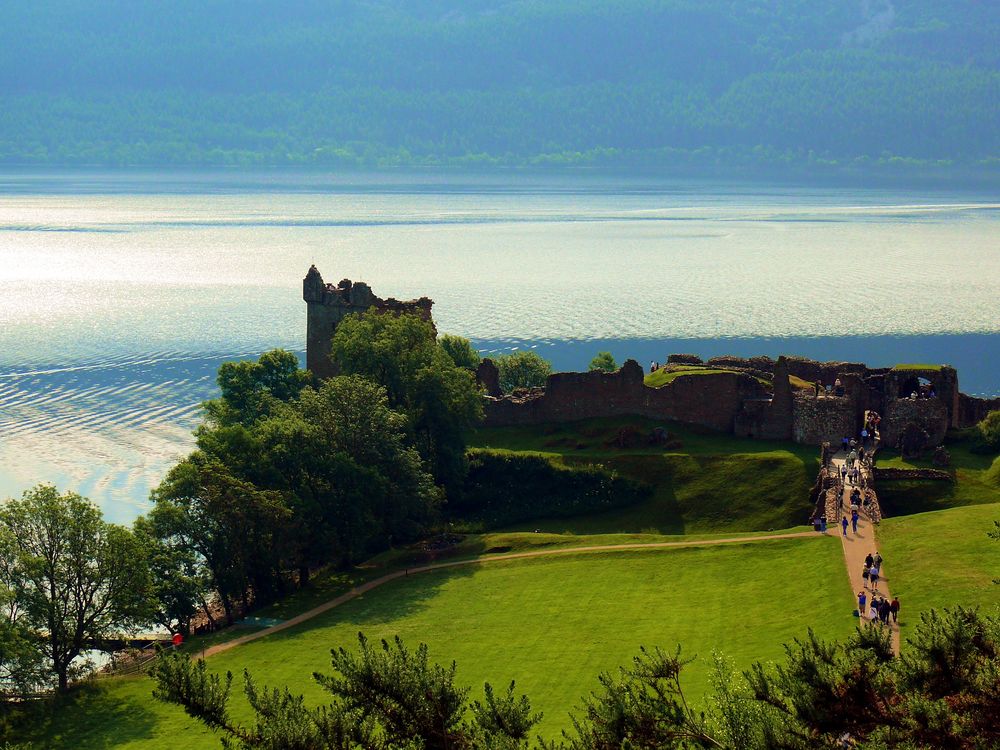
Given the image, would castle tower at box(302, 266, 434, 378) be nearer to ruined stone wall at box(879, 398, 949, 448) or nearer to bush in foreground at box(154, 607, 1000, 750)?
ruined stone wall at box(879, 398, 949, 448)

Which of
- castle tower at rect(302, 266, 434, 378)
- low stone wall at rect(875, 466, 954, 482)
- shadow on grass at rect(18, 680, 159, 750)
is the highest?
castle tower at rect(302, 266, 434, 378)

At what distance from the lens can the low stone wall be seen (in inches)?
2046

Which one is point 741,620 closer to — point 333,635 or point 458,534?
point 333,635

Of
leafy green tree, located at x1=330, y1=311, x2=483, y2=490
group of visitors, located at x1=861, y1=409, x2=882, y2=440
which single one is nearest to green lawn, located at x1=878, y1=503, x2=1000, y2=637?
group of visitors, located at x1=861, y1=409, x2=882, y2=440

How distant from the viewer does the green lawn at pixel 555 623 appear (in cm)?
3756

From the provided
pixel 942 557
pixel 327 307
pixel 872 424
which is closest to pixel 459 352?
pixel 327 307

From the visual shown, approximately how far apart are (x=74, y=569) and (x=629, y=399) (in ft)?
86.3

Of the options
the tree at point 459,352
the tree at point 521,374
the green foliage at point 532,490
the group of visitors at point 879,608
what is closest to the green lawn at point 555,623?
the group of visitors at point 879,608

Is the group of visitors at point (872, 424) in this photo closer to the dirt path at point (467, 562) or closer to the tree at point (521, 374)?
the dirt path at point (467, 562)

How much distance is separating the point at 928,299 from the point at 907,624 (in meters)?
103

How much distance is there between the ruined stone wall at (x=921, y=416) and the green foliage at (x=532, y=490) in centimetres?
1007

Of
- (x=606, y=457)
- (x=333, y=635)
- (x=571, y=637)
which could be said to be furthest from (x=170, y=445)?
(x=571, y=637)

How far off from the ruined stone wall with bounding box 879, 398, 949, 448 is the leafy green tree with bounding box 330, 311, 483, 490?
16.6 meters

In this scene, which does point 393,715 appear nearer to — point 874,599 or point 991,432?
point 874,599
